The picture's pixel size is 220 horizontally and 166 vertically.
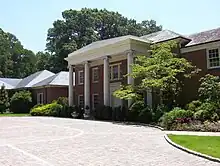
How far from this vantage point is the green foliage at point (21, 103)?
4672 cm

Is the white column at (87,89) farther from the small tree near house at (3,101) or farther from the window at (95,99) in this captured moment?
the small tree near house at (3,101)

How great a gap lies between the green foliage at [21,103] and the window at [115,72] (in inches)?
628

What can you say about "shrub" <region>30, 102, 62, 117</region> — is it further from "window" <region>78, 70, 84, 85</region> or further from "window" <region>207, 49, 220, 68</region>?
"window" <region>207, 49, 220, 68</region>

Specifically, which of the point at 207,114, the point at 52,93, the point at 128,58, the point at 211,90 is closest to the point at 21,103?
the point at 52,93

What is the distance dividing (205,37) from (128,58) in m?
6.91

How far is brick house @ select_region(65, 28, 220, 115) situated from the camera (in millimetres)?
28109

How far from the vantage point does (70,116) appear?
35.1 metres

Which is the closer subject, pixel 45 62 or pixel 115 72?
pixel 115 72

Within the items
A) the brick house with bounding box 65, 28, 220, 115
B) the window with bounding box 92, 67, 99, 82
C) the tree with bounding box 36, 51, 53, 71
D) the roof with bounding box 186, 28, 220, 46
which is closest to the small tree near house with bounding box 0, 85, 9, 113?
the brick house with bounding box 65, 28, 220, 115

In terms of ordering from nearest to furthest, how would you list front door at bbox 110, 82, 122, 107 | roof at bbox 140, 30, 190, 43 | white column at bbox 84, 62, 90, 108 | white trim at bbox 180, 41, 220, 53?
white trim at bbox 180, 41, 220, 53, roof at bbox 140, 30, 190, 43, white column at bbox 84, 62, 90, 108, front door at bbox 110, 82, 122, 107

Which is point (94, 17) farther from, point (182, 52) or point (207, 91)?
point (207, 91)

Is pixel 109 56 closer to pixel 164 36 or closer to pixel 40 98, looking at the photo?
pixel 164 36

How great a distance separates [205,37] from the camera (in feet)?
95.9

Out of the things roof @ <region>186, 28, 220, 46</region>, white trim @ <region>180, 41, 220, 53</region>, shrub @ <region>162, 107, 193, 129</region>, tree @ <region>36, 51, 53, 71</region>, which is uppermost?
tree @ <region>36, 51, 53, 71</region>
